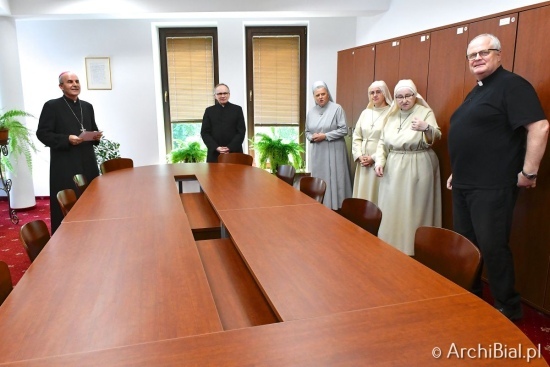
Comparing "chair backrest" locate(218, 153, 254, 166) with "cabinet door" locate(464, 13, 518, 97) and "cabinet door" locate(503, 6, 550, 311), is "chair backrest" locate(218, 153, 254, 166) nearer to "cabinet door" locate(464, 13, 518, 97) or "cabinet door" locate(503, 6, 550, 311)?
"cabinet door" locate(464, 13, 518, 97)

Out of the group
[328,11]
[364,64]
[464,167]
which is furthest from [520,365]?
[328,11]

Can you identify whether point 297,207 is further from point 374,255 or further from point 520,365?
point 520,365

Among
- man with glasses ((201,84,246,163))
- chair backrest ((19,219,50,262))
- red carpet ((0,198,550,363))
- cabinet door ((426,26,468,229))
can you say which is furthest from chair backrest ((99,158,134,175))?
cabinet door ((426,26,468,229))

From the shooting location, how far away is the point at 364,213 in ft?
8.13

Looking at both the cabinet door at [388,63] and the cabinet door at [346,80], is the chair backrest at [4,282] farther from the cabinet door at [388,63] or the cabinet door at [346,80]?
the cabinet door at [346,80]

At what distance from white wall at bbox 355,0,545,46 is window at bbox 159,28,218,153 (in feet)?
7.36

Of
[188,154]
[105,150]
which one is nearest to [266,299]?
[188,154]

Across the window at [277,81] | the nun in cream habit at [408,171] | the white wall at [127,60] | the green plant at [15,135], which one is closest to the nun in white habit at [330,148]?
the nun in cream habit at [408,171]

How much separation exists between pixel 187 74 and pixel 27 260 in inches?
138

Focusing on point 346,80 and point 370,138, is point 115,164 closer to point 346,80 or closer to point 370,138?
point 370,138

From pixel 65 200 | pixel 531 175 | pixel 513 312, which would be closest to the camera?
pixel 531 175

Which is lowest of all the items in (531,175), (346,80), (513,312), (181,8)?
(513,312)

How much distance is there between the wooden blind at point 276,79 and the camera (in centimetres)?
622

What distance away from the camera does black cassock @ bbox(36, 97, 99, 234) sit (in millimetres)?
3789
